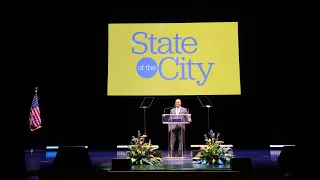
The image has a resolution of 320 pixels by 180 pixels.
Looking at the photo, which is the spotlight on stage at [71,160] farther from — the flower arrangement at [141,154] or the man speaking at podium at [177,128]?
the man speaking at podium at [177,128]

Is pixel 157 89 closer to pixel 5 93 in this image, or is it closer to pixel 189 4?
pixel 189 4

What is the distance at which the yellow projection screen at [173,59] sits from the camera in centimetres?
966

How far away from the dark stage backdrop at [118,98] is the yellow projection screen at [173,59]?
613 mm

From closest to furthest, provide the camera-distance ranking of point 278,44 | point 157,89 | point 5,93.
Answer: point 5,93, point 157,89, point 278,44

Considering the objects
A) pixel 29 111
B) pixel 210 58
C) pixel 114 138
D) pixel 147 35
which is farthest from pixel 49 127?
pixel 210 58

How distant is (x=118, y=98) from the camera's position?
11.0 m

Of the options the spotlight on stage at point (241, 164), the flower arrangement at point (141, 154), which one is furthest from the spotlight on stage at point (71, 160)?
the spotlight on stage at point (241, 164)

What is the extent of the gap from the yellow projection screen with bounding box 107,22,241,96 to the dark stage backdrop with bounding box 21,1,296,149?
0.61 m

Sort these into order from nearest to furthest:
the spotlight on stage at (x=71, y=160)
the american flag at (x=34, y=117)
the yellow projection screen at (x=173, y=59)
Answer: the spotlight on stage at (x=71, y=160) → the yellow projection screen at (x=173, y=59) → the american flag at (x=34, y=117)

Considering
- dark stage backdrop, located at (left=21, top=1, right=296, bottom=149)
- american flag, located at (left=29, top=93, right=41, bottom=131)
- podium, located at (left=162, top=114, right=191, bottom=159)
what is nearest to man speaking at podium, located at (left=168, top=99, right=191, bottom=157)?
podium, located at (left=162, top=114, right=191, bottom=159)

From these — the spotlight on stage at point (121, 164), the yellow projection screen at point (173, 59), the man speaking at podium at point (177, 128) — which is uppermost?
the yellow projection screen at point (173, 59)

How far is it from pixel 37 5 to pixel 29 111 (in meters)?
3.00

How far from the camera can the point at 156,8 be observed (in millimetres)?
10234

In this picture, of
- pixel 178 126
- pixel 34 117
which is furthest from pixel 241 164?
pixel 34 117
